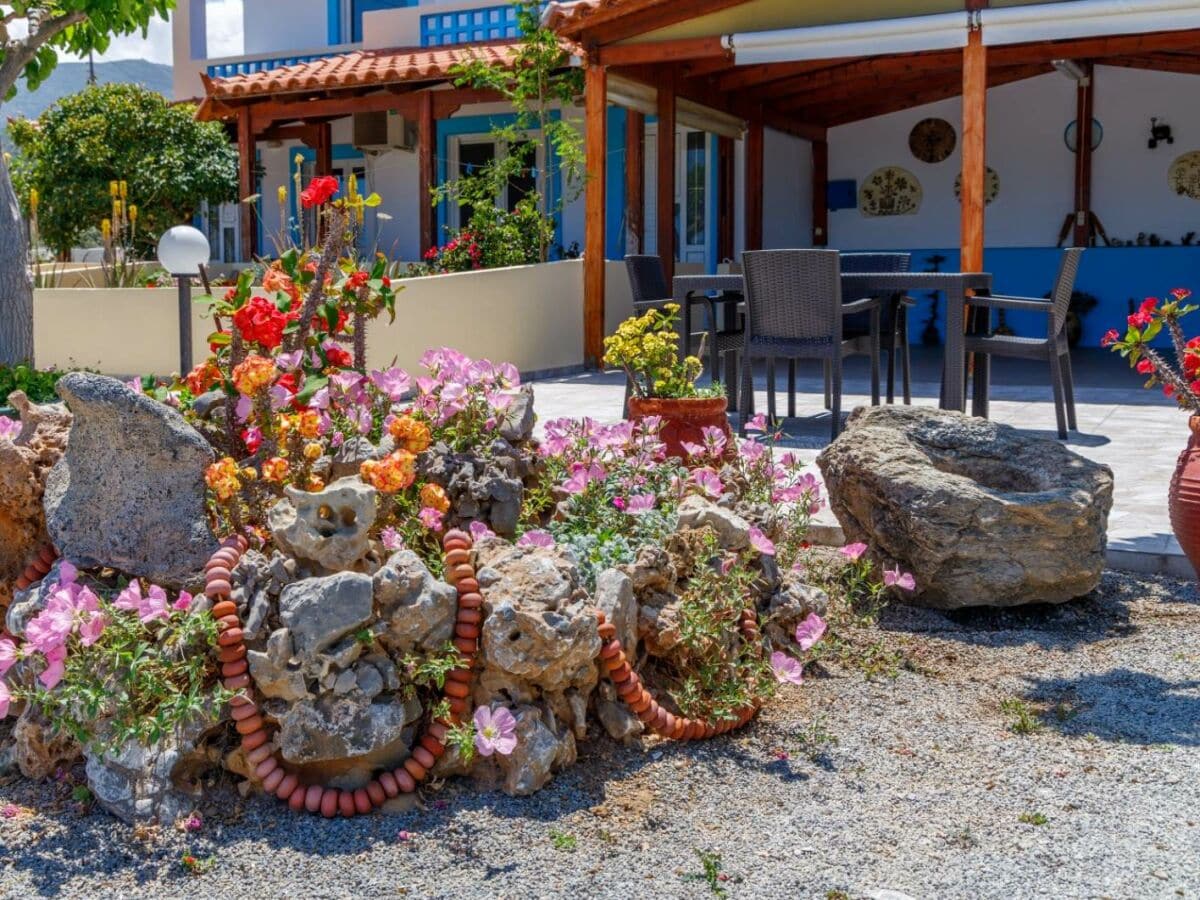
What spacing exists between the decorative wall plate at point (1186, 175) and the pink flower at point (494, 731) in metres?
13.8

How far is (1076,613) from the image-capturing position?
423cm

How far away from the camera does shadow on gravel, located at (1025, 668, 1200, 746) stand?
3.20 m

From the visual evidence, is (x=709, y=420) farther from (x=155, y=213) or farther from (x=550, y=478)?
(x=155, y=213)

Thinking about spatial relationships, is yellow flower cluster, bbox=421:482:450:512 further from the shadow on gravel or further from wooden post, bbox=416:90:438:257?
wooden post, bbox=416:90:438:257

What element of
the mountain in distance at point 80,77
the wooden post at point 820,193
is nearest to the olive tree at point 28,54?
the wooden post at point 820,193

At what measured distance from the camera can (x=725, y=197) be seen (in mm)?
14312

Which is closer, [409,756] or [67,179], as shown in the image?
[409,756]

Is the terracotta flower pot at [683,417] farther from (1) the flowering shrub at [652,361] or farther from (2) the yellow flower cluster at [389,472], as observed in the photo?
(2) the yellow flower cluster at [389,472]

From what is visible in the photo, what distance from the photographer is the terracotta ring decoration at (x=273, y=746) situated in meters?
2.73

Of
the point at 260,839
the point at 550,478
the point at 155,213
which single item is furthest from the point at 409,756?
the point at 155,213

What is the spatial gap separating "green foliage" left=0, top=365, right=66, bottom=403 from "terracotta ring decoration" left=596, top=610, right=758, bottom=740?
5.11 m

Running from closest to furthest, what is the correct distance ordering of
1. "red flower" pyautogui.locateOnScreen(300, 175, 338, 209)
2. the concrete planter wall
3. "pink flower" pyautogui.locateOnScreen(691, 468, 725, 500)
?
"red flower" pyautogui.locateOnScreen(300, 175, 338, 209), "pink flower" pyautogui.locateOnScreen(691, 468, 725, 500), the concrete planter wall

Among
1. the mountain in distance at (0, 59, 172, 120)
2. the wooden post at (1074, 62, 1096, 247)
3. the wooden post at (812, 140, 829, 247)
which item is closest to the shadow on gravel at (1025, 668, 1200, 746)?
the wooden post at (1074, 62, 1096, 247)

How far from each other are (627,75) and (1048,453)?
783 cm
